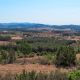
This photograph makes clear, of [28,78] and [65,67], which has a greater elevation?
[28,78]

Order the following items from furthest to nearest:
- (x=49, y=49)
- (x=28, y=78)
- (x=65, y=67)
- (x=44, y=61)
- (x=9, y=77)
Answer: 1. (x=49, y=49)
2. (x=44, y=61)
3. (x=65, y=67)
4. (x=9, y=77)
5. (x=28, y=78)

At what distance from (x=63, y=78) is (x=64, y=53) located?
16.9m

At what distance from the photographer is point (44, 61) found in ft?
129

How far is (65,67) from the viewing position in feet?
119

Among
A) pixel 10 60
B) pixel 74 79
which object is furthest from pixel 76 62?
pixel 74 79

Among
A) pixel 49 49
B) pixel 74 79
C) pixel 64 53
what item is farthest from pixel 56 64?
pixel 49 49

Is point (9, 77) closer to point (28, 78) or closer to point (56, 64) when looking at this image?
point (28, 78)

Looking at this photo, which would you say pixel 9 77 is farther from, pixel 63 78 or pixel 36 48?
pixel 36 48

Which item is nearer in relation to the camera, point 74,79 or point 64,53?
point 74,79

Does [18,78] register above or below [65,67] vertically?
above

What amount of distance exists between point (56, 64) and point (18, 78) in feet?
59.2

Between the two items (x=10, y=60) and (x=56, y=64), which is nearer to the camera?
(x=56, y=64)

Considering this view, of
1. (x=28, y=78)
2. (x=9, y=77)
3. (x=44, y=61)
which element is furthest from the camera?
(x=44, y=61)

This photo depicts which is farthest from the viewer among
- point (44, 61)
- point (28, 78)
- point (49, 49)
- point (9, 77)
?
point (49, 49)
